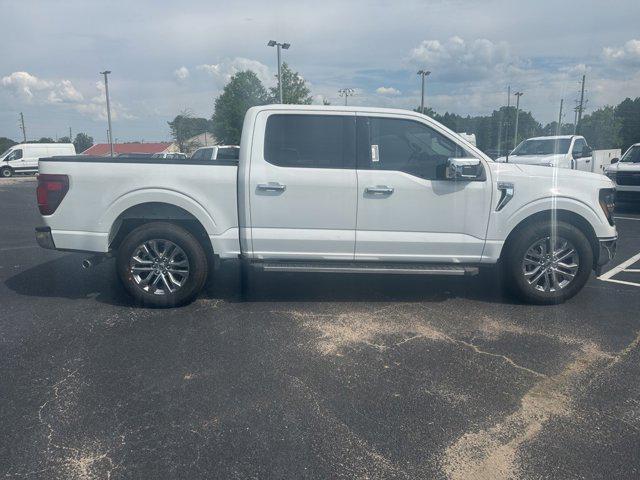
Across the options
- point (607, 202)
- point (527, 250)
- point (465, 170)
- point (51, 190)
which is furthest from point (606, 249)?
point (51, 190)

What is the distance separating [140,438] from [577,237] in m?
4.53

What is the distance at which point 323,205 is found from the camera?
17.0ft

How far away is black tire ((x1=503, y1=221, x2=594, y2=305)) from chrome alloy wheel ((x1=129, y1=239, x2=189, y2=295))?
338 cm

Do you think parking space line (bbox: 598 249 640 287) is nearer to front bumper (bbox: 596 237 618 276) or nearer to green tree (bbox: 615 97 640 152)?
front bumper (bbox: 596 237 618 276)

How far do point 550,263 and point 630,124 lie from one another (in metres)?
70.0

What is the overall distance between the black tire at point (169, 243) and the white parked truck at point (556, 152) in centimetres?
1150

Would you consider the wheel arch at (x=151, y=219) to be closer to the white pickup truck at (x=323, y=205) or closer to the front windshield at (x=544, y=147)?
the white pickup truck at (x=323, y=205)

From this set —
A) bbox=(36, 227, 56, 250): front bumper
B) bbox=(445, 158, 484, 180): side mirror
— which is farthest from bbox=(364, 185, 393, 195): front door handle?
bbox=(36, 227, 56, 250): front bumper

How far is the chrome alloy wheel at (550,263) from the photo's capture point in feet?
17.7

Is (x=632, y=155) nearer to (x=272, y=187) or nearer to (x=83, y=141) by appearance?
(x=272, y=187)

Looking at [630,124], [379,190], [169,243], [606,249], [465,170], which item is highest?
[630,124]

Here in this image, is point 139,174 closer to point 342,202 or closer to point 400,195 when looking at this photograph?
point 342,202

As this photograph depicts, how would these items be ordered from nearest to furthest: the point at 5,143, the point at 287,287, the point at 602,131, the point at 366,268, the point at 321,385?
the point at 321,385, the point at 366,268, the point at 287,287, the point at 602,131, the point at 5,143

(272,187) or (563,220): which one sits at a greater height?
(272,187)
